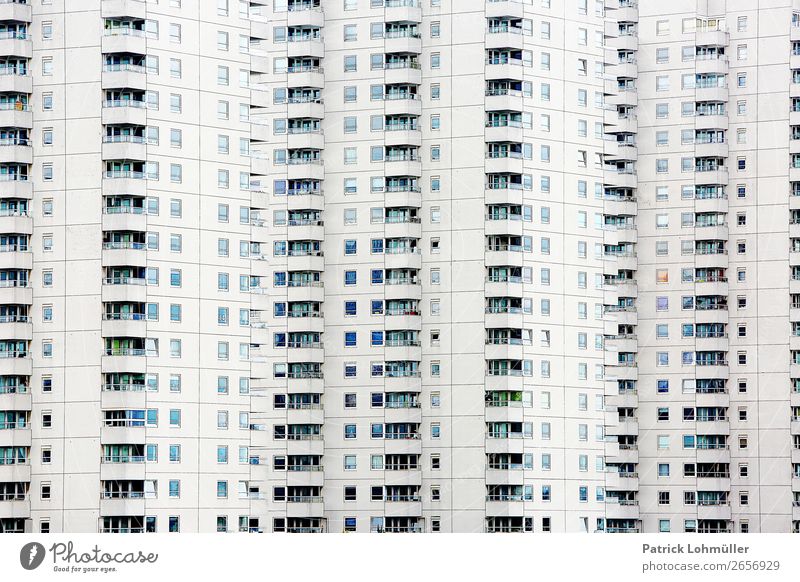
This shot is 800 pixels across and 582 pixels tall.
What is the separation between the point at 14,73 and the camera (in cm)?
9012

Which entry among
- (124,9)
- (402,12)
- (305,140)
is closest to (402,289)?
(305,140)

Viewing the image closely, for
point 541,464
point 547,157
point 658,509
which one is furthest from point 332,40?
point 658,509

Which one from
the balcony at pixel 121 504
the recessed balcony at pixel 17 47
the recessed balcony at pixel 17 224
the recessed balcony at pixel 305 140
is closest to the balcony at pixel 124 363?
the balcony at pixel 121 504

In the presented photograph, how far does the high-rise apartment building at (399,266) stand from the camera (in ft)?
289

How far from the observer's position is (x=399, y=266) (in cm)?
9819

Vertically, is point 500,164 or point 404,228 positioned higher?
point 500,164

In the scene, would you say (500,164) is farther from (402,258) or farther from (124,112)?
(124,112)

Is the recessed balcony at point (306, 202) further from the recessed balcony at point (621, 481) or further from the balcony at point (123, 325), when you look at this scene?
the recessed balcony at point (621, 481)

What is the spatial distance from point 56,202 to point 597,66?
33.4m

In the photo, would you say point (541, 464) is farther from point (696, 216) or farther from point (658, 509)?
point (696, 216)

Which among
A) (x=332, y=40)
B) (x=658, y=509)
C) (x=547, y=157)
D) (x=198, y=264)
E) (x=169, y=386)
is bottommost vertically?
(x=658, y=509)
